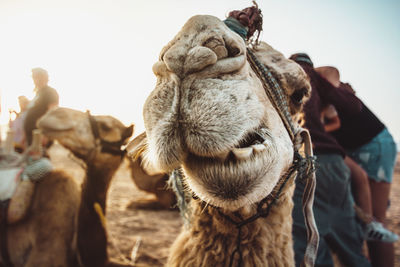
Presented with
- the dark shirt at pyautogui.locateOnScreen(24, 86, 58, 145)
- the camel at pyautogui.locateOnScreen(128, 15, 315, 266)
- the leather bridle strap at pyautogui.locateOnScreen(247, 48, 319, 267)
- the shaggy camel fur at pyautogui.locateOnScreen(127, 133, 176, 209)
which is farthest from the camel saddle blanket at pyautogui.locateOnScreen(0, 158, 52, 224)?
the shaggy camel fur at pyautogui.locateOnScreen(127, 133, 176, 209)

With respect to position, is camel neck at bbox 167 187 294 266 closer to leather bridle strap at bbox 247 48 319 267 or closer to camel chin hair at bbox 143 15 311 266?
leather bridle strap at bbox 247 48 319 267

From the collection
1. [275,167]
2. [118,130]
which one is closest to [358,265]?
[275,167]

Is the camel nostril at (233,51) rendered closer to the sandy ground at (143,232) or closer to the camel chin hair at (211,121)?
the camel chin hair at (211,121)

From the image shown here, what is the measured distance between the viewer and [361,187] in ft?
8.76

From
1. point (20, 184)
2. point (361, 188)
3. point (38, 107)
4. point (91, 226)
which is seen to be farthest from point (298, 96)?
point (38, 107)

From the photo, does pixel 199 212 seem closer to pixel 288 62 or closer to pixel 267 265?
pixel 267 265

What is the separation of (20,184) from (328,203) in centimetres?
359

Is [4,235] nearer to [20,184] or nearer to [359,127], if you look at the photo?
[20,184]

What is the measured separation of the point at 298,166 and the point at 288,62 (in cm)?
65

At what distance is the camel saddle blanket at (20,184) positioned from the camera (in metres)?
3.12

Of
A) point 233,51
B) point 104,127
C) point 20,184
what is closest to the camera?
point 233,51

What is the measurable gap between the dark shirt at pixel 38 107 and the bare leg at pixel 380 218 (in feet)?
15.6

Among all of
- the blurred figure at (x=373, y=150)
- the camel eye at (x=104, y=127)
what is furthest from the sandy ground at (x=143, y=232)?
the blurred figure at (x=373, y=150)

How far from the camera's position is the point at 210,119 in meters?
0.89
